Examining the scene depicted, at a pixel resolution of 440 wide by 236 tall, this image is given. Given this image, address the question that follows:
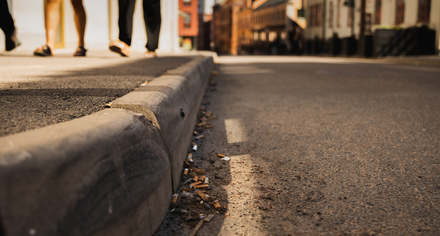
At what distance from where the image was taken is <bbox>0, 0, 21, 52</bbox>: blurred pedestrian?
404 cm

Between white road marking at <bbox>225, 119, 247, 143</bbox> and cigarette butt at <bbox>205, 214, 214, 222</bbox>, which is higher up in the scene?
white road marking at <bbox>225, 119, 247, 143</bbox>

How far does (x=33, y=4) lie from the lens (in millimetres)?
8453

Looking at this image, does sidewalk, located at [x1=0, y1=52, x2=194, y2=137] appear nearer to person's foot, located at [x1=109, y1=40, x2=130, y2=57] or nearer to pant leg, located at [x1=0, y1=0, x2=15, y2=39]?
pant leg, located at [x1=0, y1=0, x2=15, y2=39]

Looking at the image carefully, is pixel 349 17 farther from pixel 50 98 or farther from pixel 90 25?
pixel 50 98

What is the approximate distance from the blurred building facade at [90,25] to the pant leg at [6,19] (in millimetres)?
3847

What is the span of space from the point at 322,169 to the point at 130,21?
12.4ft

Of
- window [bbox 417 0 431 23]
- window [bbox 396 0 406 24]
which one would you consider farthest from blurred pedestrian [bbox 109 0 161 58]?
window [bbox 396 0 406 24]

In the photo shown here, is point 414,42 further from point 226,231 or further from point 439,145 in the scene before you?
point 226,231

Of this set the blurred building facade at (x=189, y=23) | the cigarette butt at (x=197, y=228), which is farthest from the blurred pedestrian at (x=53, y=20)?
the blurred building facade at (x=189, y=23)

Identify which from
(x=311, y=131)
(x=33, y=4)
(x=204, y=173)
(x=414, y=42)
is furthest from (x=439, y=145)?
(x=414, y=42)

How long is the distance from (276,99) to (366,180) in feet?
7.36

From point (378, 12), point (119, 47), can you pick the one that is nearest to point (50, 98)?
point (119, 47)

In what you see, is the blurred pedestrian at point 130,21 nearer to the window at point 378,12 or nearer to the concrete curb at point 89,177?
the concrete curb at point 89,177

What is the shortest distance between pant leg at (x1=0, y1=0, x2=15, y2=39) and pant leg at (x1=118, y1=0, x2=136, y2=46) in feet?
3.94
